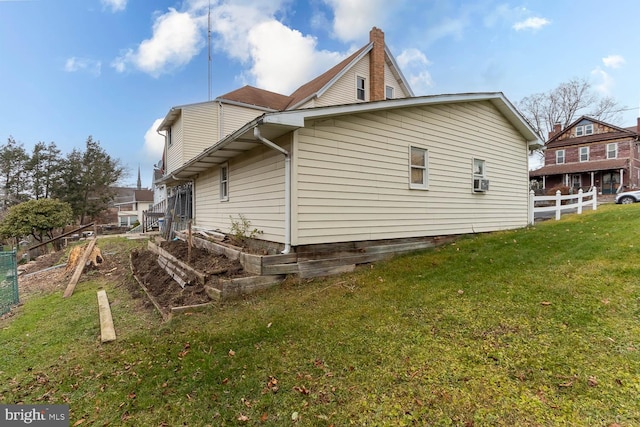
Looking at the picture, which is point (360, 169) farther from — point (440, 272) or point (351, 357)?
point (351, 357)

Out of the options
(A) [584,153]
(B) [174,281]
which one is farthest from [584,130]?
(B) [174,281]

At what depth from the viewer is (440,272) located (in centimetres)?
574

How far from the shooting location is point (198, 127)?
14898 millimetres

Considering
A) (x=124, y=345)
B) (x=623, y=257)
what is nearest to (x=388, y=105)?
(x=623, y=257)

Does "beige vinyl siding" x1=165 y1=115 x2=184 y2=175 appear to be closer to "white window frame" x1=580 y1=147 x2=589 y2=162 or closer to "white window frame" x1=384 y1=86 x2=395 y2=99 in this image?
"white window frame" x1=384 y1=86 x2=395 y2=99

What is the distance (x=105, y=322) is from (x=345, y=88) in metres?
13.3

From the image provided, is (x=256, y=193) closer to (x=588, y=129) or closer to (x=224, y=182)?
(x=224, y=182)

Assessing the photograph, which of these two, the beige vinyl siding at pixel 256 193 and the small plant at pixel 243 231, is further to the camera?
the small plant at pixel 243 231

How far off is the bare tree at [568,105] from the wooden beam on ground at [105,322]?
124ft

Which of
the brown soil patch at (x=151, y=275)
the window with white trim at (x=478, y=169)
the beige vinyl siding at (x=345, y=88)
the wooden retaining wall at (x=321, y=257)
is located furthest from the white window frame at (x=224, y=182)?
the window with white trim at (x=478, y=169)

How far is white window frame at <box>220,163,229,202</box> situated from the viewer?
888 cm

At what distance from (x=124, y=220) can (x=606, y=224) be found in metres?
49.5

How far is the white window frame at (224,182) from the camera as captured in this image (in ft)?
29.1

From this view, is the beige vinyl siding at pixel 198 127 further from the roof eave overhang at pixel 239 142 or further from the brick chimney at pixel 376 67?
the brick chimney at pixel 376 67
